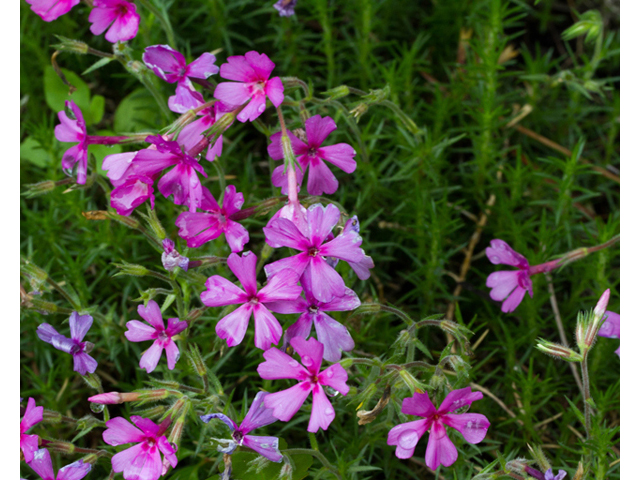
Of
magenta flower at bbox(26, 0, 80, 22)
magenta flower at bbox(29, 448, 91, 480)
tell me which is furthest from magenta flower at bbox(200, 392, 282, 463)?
magenta flower at bbox(26, 0, 80, 22)

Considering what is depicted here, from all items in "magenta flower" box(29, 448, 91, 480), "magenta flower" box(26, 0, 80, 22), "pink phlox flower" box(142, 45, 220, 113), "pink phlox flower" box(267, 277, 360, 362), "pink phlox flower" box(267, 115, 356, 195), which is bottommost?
"magenta flower" box(29, 448, 91, 480)

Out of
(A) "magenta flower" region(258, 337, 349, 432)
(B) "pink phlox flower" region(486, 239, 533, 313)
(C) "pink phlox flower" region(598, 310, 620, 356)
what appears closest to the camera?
(A) "magenta flower" region(258, 337, 349, 432)

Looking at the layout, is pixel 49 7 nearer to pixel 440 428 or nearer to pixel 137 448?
pixel 137 448

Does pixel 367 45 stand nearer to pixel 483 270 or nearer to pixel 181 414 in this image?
pixel 483 270

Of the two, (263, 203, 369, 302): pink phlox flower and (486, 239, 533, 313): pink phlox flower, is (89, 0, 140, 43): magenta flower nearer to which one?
(263, 203, 369, 302): pink phlox flower

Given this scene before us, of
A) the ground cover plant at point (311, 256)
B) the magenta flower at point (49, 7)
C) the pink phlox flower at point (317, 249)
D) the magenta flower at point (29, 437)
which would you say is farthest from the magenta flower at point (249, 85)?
the magenta flower at point (29, 437)

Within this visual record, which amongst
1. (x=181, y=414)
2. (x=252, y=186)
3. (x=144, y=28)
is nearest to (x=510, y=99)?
(x=252, y=186)
